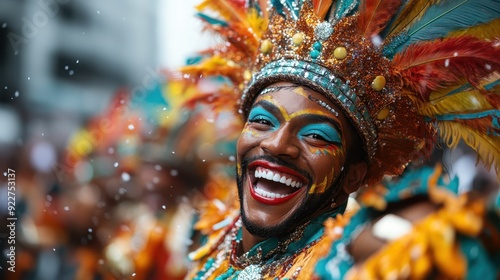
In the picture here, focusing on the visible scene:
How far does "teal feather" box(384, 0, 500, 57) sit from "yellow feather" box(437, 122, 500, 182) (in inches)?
14.8

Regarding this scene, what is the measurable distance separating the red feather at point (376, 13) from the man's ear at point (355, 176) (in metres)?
0.54

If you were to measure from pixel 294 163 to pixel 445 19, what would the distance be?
2.68 ft

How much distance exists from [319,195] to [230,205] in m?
1.11

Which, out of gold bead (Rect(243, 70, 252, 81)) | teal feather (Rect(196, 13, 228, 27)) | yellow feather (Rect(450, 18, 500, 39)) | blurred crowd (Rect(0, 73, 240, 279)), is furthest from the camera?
blurred crowd (Rect(0, 73, 240, 279))

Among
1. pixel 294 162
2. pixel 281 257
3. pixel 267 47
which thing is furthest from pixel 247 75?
pixel 281 257

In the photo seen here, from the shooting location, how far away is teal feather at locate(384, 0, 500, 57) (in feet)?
7.89

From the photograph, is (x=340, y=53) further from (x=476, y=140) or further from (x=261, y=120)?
(x=476, y=140)

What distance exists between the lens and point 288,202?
2521 mm

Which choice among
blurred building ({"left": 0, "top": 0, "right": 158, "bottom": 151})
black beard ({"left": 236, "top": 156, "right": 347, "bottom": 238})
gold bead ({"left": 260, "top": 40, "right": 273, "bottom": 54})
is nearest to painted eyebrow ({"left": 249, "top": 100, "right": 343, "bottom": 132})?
black beard ({"left": 236, "top": 156, "right": 347, "bottom": 238})

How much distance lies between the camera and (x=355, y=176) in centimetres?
270

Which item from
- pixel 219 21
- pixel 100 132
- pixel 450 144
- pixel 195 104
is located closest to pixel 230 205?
pixel 195 104

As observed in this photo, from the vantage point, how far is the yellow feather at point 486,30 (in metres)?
2.40

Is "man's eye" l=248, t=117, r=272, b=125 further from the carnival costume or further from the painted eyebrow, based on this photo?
the carnival costume

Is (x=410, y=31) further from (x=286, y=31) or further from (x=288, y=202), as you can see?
(x=288, y=202)
